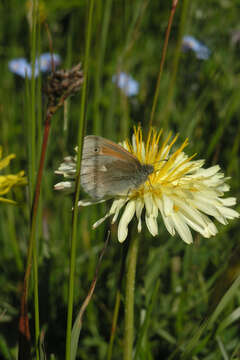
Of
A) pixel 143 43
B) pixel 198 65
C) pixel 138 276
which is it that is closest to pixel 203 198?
pixel 138 276

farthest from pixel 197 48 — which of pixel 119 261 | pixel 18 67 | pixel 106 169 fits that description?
pixel 106 169

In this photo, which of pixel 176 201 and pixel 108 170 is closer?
pixel 176 201

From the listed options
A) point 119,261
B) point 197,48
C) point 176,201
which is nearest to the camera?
point 176,201

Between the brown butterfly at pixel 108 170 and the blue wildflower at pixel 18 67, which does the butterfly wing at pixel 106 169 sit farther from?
the blue wildflower at pixel 18 67

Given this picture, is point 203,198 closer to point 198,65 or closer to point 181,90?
point 181,90

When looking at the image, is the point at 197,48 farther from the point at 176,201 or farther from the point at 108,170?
the point at 176,201

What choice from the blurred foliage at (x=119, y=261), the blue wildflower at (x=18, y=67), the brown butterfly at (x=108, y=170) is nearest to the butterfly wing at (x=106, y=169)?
the brown butterfly at (x=108, y=170)
